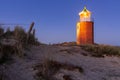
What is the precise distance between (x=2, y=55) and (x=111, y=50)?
6719mm

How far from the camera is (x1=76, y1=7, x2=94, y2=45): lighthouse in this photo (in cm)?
2697

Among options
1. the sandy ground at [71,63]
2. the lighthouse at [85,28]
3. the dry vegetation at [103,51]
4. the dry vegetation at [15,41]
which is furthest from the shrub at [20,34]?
the lighthouse at [85,28]

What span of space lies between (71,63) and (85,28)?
1715cm

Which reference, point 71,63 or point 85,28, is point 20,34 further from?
point 85,28

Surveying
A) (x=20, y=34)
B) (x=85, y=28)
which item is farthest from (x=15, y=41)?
(x=85, y=28)

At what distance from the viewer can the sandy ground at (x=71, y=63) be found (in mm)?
8477

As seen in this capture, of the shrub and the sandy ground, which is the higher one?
the shrub

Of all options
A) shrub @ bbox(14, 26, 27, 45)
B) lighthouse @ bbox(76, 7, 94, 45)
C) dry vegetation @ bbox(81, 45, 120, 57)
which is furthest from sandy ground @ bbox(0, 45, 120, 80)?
lighthouse @ bbox(76, 7, 94, 45)

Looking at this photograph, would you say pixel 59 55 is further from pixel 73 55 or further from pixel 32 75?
pixel 32 75

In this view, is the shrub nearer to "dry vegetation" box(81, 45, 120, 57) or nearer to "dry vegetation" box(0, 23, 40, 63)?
"dry vegetation" box(0, 23, 40, 63)

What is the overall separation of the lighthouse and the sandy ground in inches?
554

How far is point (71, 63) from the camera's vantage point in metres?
10.2

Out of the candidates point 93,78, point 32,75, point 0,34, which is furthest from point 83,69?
point 0,34

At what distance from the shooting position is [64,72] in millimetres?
8930
